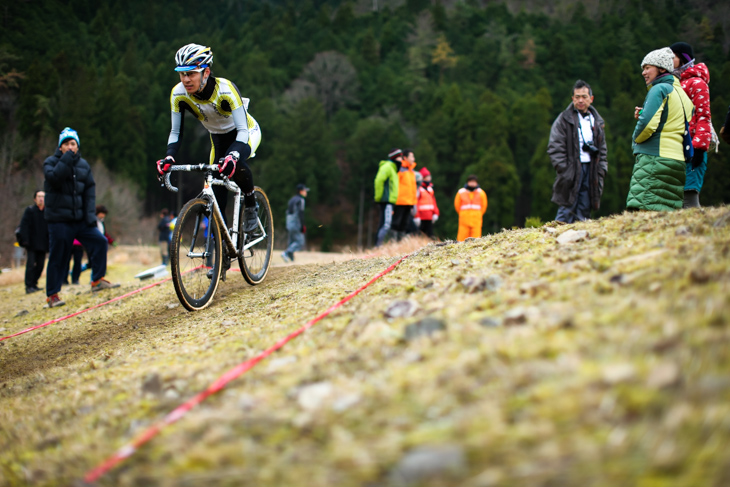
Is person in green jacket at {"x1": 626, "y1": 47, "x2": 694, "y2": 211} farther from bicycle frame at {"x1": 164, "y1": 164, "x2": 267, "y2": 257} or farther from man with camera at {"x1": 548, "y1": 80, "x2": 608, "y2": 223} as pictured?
bicycle frame at {"x1": 164, "y1": 164, "x2": 267, "y2": 257}

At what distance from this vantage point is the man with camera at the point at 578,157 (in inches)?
281

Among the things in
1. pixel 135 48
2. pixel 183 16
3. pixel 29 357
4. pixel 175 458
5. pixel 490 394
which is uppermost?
pixel 183 16

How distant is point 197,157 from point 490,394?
64.4 m

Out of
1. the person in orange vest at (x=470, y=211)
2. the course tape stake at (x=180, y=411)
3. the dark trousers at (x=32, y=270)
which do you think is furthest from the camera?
the person in orange vest at (x=470, y=211)

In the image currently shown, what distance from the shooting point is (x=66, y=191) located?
7.78 m

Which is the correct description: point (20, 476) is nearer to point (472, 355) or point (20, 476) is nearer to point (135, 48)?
point (472, 355)

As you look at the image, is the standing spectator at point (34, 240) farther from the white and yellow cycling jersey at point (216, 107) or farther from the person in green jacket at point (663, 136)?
the person in green jacket at point (663, 136)

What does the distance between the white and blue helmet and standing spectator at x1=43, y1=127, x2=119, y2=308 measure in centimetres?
339

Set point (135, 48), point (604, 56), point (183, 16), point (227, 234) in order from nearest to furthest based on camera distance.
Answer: point (227, 234), point (135, 48), point (604, 56), point (183, 16)

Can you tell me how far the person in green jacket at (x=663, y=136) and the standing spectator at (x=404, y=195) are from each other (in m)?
6.86

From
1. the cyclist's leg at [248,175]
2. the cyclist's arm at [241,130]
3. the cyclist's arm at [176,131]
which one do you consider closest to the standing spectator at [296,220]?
the cyclist's leg at [248,175]

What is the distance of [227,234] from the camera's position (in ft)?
17.5

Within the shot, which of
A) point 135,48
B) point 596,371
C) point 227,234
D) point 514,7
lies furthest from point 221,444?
point 514,7

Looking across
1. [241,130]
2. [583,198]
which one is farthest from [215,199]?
[583,198]
